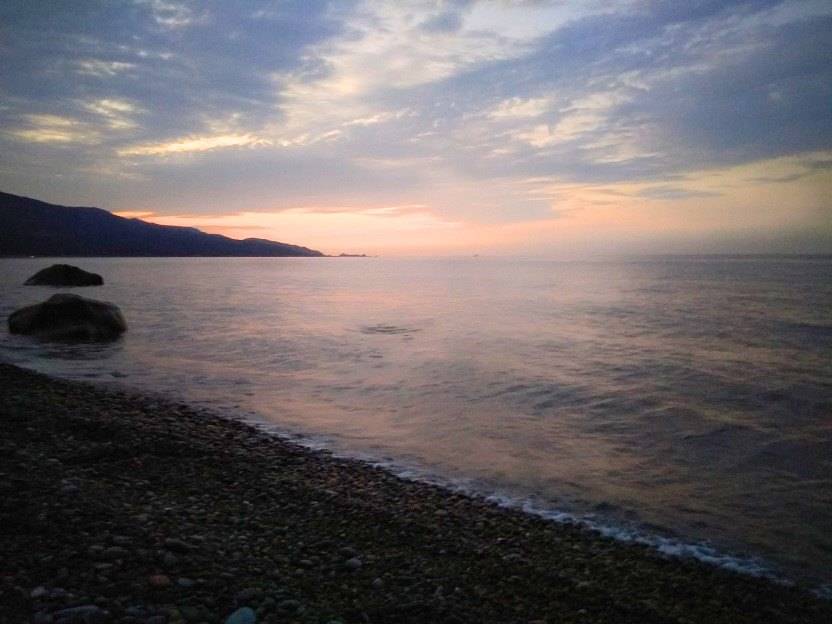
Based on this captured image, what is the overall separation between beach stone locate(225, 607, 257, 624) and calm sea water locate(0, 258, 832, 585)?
197 inches

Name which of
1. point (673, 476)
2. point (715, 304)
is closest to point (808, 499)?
point (673, 476)

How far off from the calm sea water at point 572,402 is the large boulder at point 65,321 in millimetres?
1093

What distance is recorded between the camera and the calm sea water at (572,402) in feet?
27.1

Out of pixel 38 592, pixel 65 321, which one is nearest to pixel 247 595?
pixel 38 592

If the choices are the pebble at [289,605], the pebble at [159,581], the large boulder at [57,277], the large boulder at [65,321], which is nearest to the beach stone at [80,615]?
the pebble at [159,581]

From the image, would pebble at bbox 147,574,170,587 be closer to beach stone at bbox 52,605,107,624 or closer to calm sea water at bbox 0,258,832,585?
beach stone at bbox 52,605,107,624

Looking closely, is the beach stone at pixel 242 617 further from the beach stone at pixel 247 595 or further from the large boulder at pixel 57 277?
the large boulder at pixel 57 277

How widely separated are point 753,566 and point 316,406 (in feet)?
34.7

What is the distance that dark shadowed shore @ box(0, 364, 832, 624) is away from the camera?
4.51 metres

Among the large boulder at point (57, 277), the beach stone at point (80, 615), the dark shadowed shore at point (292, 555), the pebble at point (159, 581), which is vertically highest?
the large boulder at point (57, 277)

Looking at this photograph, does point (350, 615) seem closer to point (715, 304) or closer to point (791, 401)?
point (791, 401)

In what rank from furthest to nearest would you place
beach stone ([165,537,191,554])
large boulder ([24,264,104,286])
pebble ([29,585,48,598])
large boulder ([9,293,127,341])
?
large boulder ([24,264,104,286]) < large boulder ([9,293,127,341]) < beach stone ([165,537,191,554]) < pebble ([29,585,48,598])

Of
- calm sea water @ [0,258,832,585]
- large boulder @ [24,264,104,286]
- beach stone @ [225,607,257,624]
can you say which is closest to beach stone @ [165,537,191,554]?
beach stone @ [225,607,257,624]

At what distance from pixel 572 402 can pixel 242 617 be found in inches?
492
